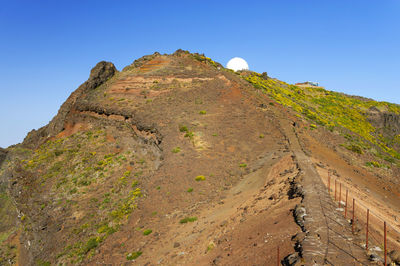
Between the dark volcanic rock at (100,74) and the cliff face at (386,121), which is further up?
the dark volcanic rock at (100,74)

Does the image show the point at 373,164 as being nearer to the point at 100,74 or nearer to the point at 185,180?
the point at 185,180

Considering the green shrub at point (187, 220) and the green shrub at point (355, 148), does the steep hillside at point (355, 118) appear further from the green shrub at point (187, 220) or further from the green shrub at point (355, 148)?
the green shrub at point (187, 220)

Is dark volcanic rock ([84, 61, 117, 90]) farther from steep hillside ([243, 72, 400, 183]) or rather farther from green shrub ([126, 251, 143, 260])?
green shrub ([126, 251, 143, 260])

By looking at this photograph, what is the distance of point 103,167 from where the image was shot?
3262 cm

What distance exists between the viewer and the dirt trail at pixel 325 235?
955 cm

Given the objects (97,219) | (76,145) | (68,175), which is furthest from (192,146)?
(76,145)

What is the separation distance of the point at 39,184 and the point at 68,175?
159 inches

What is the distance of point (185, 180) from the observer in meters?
26.2

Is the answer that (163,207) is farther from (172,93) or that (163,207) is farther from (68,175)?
(172,93)

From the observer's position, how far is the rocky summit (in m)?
13.4

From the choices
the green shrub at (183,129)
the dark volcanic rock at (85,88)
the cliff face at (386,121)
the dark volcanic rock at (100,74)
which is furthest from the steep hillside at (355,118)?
the dark volcanic rock at (85,88)

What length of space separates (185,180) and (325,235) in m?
16.7

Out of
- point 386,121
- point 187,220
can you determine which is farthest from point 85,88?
point 386,121

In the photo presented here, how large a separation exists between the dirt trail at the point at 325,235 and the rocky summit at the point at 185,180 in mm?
64
